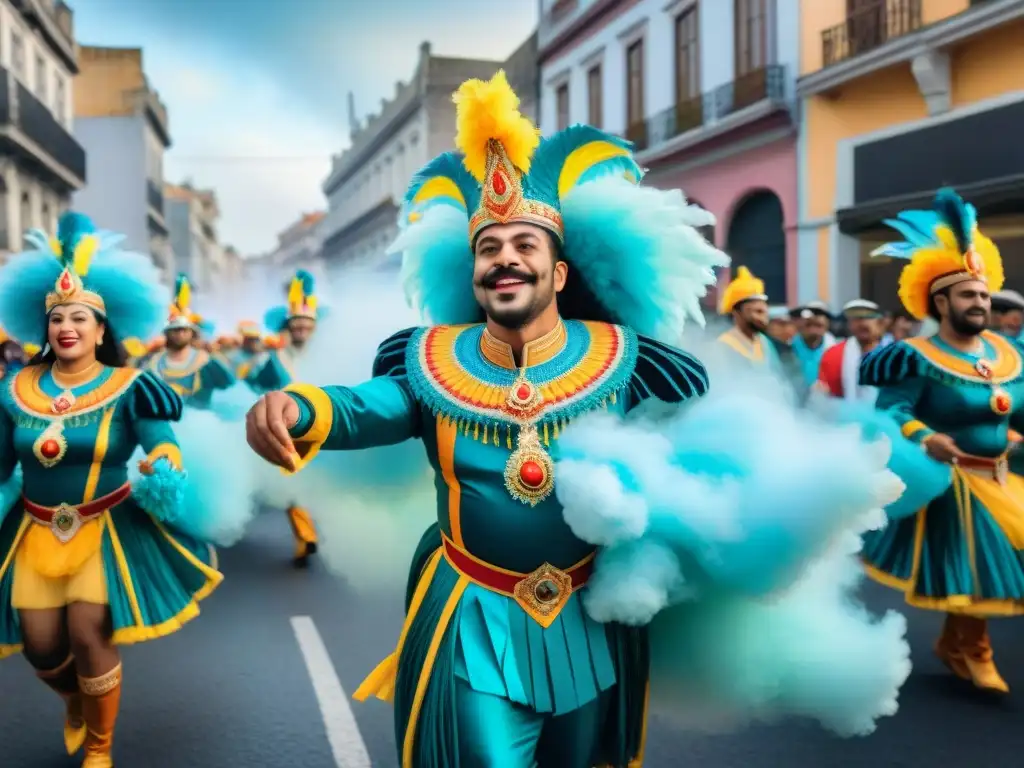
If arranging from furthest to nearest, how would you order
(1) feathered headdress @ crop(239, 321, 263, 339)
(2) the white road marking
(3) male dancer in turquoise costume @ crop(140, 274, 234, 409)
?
(1) feathered headdress @ crop(239, 321, 263, 339)
(3) male dancer in turquoise costume @ crop(140, 274, 234, 409)
(2) the white road marking

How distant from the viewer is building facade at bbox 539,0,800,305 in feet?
46.5

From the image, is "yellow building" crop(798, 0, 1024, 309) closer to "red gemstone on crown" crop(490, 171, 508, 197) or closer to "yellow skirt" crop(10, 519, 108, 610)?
"red gemstone on crown" crop(490, 171, 508, 197)

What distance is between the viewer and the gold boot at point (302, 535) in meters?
7.82

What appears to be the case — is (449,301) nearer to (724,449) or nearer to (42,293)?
(724,449)

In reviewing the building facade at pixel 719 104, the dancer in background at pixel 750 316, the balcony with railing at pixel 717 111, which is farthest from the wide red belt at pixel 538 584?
the balcony with railing at pixel 717 111

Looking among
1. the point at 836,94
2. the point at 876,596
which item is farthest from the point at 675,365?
the point at 836,94

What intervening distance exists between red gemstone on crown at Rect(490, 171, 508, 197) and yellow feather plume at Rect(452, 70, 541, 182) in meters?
0.05

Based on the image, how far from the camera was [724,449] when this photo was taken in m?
2.46

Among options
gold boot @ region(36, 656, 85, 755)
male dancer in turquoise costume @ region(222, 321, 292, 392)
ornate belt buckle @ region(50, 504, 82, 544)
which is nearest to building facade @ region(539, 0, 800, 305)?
male dancer in turquoise costume @ region(222, 321, 292, 392)

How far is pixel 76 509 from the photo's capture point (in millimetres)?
4164

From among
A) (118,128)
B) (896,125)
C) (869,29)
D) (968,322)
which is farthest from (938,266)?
(118,128)

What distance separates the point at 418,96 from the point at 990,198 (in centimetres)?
2926

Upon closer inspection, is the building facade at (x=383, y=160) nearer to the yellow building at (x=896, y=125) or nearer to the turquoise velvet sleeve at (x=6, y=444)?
the yellow building at (x=896, y=125)

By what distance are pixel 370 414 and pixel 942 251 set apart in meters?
3.33
